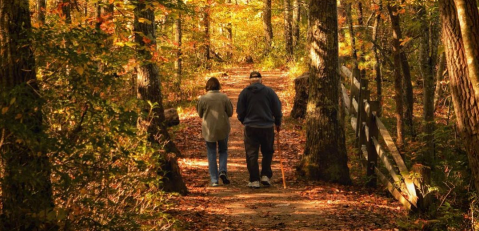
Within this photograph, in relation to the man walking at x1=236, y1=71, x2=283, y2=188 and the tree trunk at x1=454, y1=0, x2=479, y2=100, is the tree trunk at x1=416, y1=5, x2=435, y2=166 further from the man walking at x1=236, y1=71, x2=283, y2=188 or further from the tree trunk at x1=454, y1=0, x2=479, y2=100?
the tree trunk at x1=454, y1=0, x2=479, y2=100

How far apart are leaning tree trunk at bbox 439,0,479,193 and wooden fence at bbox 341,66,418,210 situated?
1.59 meters

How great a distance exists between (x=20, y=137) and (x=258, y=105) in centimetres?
557

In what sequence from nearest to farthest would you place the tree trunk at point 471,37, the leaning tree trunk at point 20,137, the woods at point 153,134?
the leaning tree trunk at point 20,137 < the woods at point 153,134 < the tree trunk at point 471,37

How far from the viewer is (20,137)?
379 cm

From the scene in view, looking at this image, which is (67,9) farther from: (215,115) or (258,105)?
(258,105)

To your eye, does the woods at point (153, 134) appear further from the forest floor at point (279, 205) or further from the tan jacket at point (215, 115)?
the tan jacket at point (215, 115)

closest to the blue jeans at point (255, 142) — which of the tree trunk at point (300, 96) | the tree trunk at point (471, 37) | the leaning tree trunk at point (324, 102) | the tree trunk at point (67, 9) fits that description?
the leaning tree trunk at point (324, 102)

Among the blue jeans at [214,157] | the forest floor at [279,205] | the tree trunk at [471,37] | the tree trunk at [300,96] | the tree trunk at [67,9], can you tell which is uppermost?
the tree trunk at [67,9]

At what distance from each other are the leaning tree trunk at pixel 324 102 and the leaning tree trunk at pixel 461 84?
3.35 m

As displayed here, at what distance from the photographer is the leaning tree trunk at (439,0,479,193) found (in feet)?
18.0

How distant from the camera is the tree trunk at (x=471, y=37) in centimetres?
539

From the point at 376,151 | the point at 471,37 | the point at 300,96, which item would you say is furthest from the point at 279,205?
the point at 300,96

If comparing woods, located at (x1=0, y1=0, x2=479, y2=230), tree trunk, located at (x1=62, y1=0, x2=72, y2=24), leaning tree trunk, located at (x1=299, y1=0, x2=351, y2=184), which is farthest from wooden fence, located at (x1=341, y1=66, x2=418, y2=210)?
tree trunk, located at (x1=62, y1=0, x2=72, y2=24)

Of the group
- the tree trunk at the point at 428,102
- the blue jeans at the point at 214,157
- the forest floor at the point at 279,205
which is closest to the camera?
the forest floor at the point at 279,205
